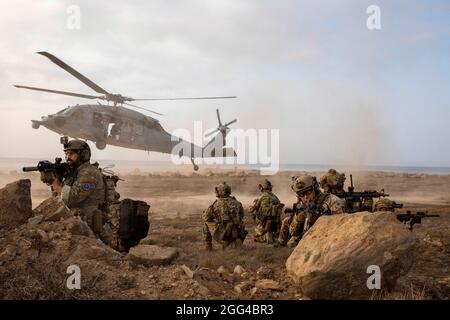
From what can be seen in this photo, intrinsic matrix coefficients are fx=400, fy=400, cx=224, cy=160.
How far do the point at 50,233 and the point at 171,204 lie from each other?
54.4 ft

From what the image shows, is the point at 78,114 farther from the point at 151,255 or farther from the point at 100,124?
the point at 151,255

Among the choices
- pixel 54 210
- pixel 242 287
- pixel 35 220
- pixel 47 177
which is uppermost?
pixel 47 177

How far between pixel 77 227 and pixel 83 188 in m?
0.67

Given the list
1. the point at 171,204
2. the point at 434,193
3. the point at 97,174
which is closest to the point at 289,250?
the point at 97,174

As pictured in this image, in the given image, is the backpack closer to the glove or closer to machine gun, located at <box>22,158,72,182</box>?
machine gun, located at <box>22,158,72,182</box>

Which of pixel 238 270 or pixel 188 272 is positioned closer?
pixel 188 272

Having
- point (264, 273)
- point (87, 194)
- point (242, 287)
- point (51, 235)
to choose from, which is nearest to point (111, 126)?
point (87, 194)

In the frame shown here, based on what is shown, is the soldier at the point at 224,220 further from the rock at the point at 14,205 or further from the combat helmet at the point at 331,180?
the rock at the point at 14,205

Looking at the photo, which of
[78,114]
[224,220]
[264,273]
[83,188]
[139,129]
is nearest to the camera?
[264,273]

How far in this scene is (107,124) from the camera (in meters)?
18.7

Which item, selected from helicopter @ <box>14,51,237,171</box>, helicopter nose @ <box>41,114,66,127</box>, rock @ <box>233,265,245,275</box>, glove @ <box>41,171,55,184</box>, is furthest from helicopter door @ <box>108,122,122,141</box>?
rock @ <box>233,265,245,275</box>
